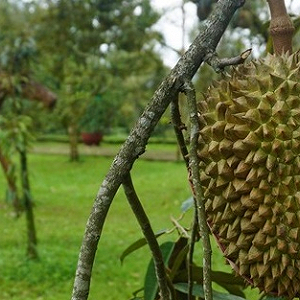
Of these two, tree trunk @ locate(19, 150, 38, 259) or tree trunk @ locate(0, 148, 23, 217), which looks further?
tree trunk @ locate(0, 148, 23, 217)

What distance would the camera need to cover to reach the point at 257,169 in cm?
57

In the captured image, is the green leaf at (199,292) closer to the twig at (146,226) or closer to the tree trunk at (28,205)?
the twig at (146,226)

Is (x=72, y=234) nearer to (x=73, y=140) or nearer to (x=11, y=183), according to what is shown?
(x=11, y=183)

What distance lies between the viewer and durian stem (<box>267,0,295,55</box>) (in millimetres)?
630

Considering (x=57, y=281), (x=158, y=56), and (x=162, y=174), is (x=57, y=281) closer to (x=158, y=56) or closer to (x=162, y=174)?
(x=162, y=174)

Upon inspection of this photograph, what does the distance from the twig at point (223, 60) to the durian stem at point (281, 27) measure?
0.35 ft

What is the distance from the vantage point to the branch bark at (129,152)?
1.66 feet

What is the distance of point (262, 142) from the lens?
572 millimetres

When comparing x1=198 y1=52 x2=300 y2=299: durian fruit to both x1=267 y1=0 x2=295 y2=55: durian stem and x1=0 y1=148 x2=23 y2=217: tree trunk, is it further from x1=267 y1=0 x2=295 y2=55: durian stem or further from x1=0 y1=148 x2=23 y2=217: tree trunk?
x1=0 y1=148 x2=23 y2=217: tree trunk

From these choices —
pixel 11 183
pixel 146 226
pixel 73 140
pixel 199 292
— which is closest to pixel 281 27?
pixel 146 226

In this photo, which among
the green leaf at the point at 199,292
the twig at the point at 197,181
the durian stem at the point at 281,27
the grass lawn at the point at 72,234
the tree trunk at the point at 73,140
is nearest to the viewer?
the twig at the point at 197,181

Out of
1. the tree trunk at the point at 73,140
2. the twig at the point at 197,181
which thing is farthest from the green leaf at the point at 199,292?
the tree trunk at the point at 73,140

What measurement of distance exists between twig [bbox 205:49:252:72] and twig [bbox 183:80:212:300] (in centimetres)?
3

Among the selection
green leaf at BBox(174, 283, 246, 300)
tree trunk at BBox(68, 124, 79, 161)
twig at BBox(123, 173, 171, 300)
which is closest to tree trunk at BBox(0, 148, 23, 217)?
green leaf at BBox(174, 283, 246, 300)
